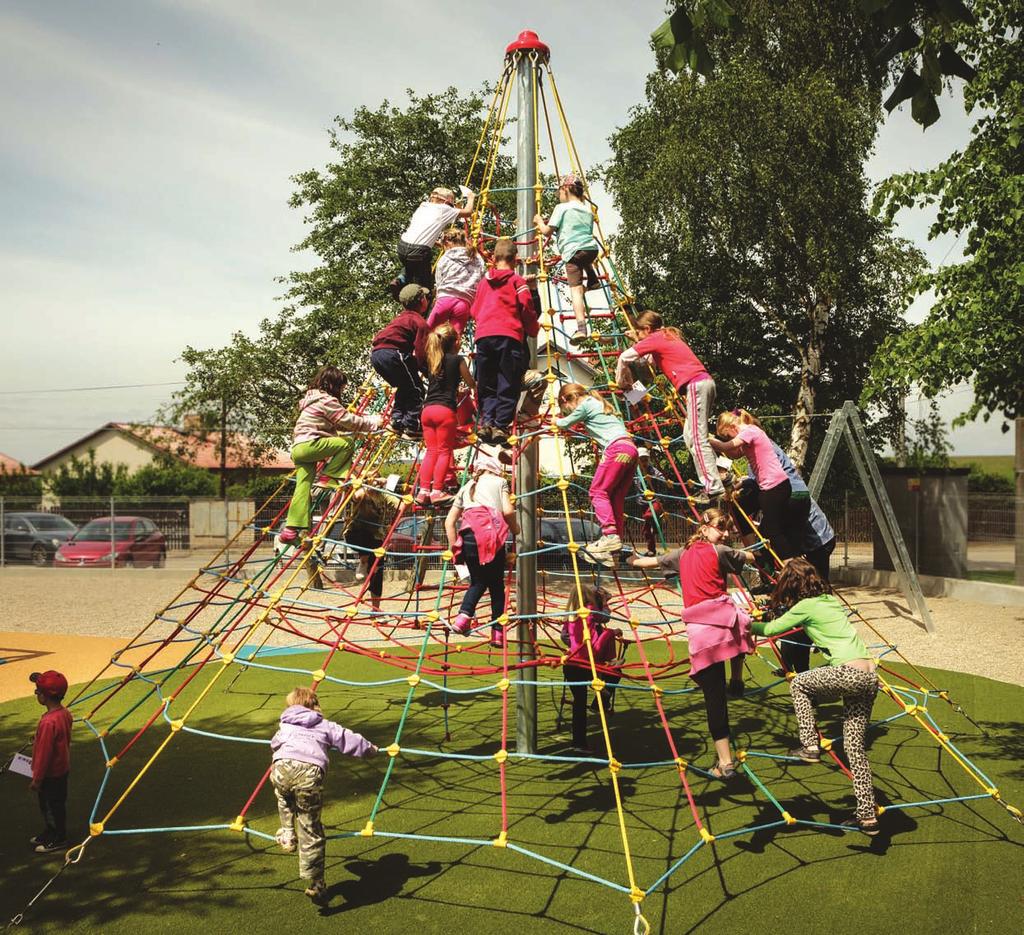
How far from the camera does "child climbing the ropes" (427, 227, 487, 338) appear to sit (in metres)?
7.34

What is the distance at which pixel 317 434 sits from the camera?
699cm

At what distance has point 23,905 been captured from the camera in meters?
4.66

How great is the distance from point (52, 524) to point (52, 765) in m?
20.1

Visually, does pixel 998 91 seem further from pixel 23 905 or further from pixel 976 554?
pixel 23 905

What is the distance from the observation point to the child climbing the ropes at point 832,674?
5.25 m

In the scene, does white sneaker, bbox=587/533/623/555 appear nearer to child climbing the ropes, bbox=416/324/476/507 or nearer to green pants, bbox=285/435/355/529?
child climbing the ropes, bbox=416/324/476/507

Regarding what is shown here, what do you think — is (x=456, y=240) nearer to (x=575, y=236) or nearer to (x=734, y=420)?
(x=575, y=236)

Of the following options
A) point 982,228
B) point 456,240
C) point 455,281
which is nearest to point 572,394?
point 455,281

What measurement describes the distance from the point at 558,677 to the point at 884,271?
12.9 meters

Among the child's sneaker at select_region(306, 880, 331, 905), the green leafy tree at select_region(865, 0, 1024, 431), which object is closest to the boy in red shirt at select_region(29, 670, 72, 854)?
the child's sneaker at select_region(306, 880, 331, 905)

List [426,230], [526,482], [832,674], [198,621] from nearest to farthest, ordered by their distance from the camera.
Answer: [832,674] < [526,482] < [426,230] < [198,621]

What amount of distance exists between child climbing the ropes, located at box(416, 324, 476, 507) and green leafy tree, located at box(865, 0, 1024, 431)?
817 cm

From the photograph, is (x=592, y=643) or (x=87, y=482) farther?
(x=87, y=482)

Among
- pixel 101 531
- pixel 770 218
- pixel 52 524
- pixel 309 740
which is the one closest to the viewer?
pixel 309 740
